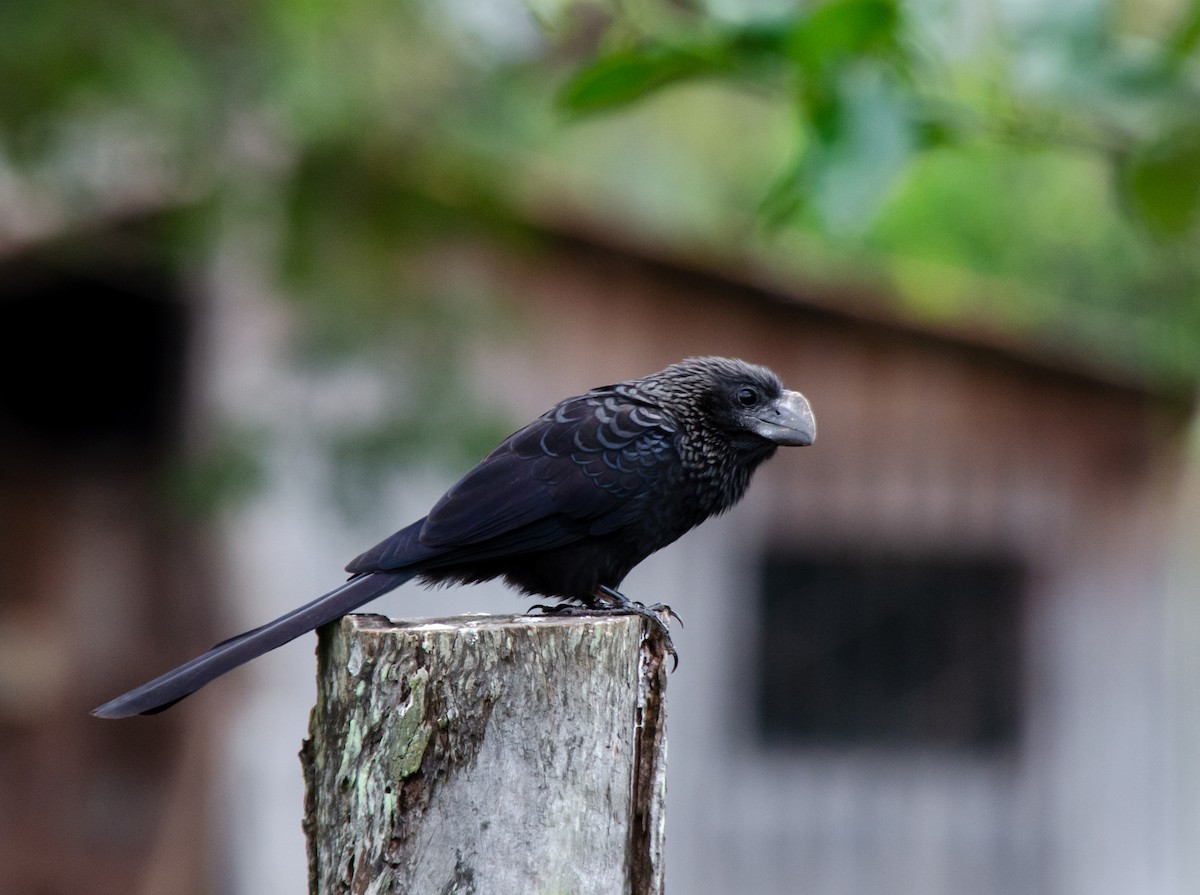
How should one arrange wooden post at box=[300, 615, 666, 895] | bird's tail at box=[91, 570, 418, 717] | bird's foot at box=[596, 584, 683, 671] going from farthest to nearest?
bird's foot at box=[596, 584, 683, 671]
bird's tail at box=[91, 570, 418, 717]
wooden post at box=[300, 615, 666, 895]

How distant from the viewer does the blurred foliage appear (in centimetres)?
212

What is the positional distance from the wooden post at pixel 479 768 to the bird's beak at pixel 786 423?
1126 mm

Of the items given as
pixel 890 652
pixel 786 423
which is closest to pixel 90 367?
pixel 890 652

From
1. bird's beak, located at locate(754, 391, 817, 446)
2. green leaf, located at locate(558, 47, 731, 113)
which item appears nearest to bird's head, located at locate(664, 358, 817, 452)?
bird's beak, located at locate(754, 391, 817, 446)

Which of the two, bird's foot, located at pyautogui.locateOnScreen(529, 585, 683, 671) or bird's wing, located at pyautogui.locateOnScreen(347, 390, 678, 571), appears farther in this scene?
bird's wing, located at pyautogui.locateOnScreen(347, 390, 678, 571)

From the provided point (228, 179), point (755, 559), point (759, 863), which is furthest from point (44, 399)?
point (759, 863)

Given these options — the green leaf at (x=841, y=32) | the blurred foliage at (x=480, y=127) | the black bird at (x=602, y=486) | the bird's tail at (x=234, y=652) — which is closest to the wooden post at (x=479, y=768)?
the bird's tail at (x=234, y=652)

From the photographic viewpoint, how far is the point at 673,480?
11.5 feet

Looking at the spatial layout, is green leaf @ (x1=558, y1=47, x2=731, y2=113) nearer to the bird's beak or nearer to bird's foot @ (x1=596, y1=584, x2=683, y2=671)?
bird's foot @ (x1=596, y1=584, x2=683, y2=671)

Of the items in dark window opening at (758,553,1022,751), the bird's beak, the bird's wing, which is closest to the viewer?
the bird's wing

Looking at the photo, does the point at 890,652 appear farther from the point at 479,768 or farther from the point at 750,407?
the point at 479,768

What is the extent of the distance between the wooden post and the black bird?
22.5 inches

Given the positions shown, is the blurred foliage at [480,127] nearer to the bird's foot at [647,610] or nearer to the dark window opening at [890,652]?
the bird's foot at [647,610]

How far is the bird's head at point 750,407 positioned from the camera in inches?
141
